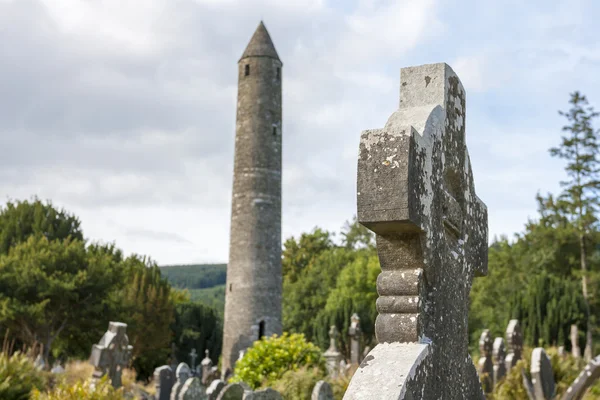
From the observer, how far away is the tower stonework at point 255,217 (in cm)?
2936

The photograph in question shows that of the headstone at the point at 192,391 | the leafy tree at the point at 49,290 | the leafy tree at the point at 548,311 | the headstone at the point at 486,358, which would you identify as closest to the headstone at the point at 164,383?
the headstone at the point at 192,391

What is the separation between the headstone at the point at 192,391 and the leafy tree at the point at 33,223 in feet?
95.3

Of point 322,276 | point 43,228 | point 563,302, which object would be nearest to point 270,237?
point 563,302

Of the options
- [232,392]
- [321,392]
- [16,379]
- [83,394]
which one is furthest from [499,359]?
[83,394]

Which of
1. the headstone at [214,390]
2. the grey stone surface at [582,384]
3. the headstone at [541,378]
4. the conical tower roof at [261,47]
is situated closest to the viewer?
the grey stone surface at [582,384]

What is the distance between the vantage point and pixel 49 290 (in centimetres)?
3019

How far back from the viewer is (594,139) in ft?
114

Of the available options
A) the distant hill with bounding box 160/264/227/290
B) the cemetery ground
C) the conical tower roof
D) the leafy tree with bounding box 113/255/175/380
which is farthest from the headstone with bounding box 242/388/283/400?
the distant hill with bounding box 160/264/227/290

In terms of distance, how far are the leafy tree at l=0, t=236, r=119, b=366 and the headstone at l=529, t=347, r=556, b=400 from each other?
23860 millimetres

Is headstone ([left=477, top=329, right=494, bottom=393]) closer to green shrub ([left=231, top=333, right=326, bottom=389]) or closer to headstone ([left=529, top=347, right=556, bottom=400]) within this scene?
green shrub ([left=231, top=333, right=326, bottom=389])

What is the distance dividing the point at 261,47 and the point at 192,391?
74.5 ft

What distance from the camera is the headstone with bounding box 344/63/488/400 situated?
3061 millimetres

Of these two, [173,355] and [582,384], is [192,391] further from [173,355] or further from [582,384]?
[173,355]

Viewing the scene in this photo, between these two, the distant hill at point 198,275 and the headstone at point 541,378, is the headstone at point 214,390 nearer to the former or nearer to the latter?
the headstone at point 541,378
